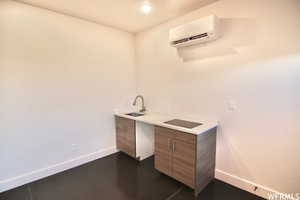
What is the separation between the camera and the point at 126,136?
2975 mm

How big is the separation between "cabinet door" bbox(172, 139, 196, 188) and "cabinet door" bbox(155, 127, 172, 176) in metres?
0.09

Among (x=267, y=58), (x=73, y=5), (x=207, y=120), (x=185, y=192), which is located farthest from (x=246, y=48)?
(x=73, y=5)

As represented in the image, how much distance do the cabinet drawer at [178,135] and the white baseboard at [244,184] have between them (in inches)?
32.9

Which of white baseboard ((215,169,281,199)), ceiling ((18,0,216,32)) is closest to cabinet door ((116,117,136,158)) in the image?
white baseboard ((215,169,281,199))

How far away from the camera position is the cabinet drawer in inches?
75.6

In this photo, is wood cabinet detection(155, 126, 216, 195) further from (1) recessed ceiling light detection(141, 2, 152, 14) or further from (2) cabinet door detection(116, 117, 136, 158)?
(1) recessed ceiling light detection(141, 2, 152, 14)

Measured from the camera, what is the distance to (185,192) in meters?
2.07

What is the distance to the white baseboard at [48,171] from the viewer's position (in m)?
2.12

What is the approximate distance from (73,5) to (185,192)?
303 centimetres

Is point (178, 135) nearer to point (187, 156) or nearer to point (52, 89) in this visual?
point (187, 156)

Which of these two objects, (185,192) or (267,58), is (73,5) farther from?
(185,192)

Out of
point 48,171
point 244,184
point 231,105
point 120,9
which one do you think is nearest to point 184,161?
point 244,184

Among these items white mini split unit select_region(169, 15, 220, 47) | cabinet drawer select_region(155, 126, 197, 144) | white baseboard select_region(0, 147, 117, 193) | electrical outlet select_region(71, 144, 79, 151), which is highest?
white mini split unit select_region(169, 15, 220, 47)

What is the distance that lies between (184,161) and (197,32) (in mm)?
1724
